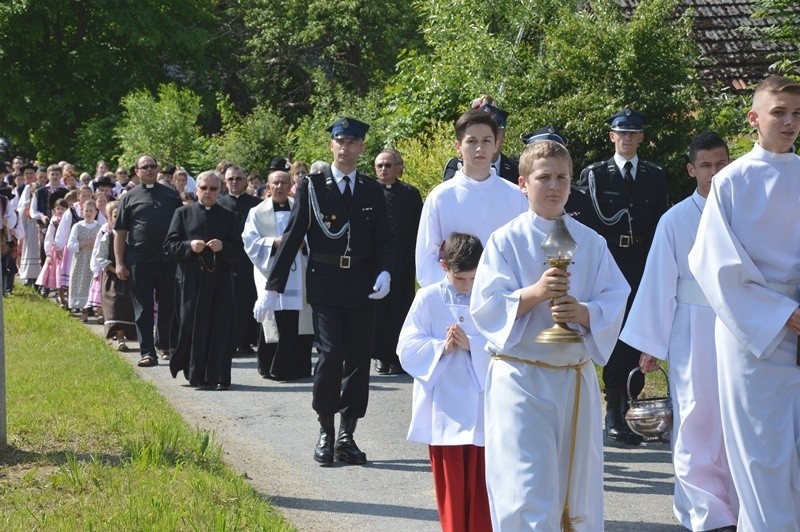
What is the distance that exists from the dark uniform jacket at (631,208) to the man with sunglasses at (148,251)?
5.74 meters

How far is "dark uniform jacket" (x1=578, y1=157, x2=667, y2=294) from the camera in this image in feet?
32.9

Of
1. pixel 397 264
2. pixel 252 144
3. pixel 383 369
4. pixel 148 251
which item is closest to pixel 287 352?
pixel 383 369

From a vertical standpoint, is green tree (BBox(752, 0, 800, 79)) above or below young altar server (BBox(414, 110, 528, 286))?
above

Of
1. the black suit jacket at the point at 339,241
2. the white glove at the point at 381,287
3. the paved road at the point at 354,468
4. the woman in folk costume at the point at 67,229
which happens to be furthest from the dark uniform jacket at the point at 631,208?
the woman in folk costume at the point at 67,229

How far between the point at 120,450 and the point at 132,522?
7.03 feet

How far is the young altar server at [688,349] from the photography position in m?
7.13

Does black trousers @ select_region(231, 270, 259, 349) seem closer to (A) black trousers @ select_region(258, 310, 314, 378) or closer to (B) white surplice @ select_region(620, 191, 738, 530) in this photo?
(A) black trousers @ select_region(258, 310, 314, 378)

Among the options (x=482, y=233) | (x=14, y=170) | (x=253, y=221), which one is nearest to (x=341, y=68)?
(x=14, y=170)

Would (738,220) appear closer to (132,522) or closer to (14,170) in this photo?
(132,522)

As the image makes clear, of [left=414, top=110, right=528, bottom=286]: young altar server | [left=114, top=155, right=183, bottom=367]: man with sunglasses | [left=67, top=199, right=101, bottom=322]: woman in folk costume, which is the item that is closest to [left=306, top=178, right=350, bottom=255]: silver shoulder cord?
[left=414, top=110, right=528, bottom=286]: young altar server

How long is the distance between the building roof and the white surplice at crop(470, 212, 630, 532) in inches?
647

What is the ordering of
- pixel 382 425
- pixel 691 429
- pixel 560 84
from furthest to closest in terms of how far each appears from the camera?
pixel 560 84 → pixel 382 425 → pixel 691 429

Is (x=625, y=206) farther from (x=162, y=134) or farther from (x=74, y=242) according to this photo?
(x=162, y=134)

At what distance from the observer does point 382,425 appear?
10500mm
